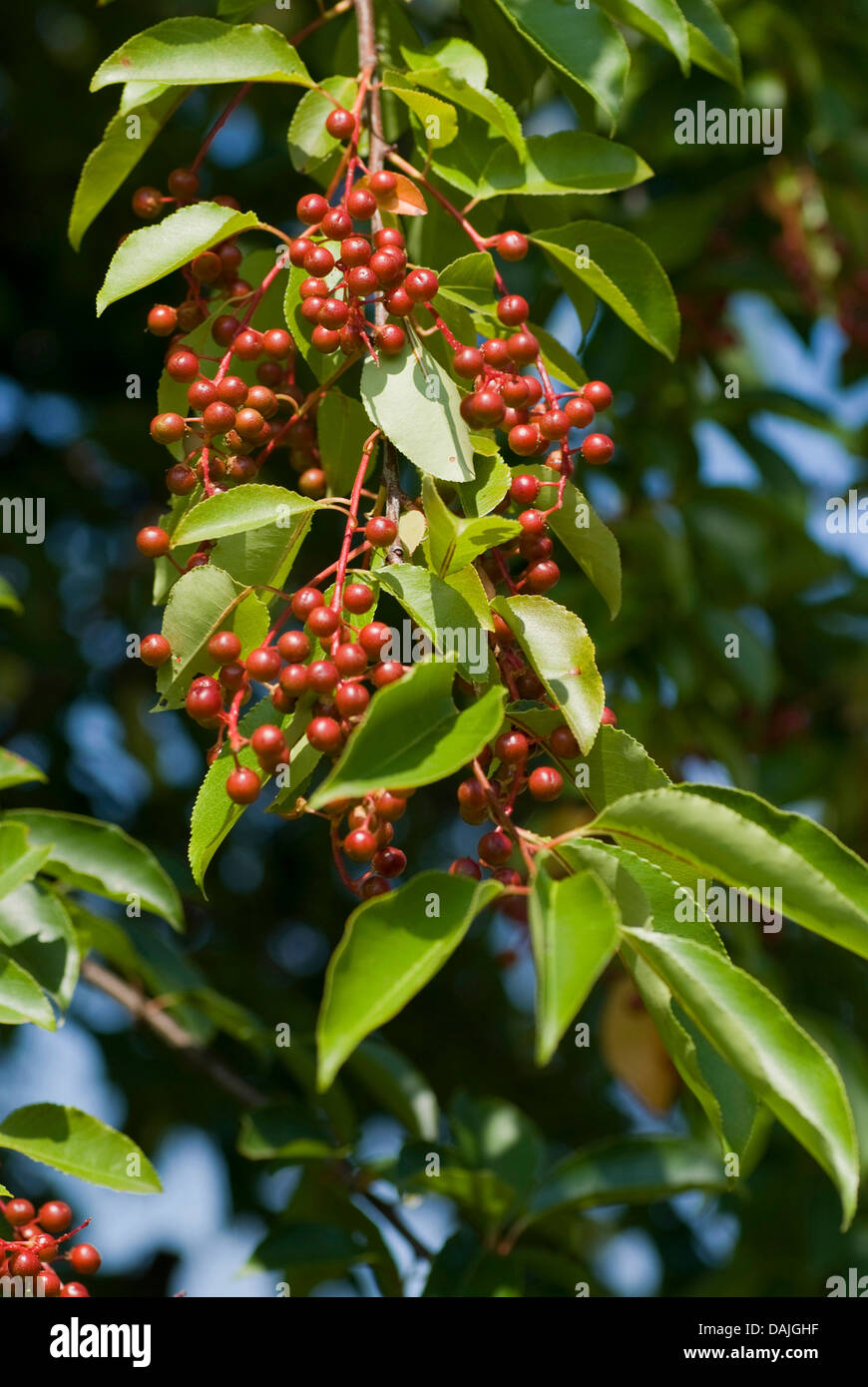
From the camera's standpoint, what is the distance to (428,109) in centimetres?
126

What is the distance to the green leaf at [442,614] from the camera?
3.31ft

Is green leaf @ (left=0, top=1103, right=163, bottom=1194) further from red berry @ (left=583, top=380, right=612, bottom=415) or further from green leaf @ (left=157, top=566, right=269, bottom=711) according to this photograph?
red berry @ (left=583, top=380, right=612, bottom=415)

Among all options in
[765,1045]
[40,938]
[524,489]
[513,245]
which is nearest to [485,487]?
[524,489]

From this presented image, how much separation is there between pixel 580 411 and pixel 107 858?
0.79m

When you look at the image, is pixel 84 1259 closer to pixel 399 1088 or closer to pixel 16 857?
pixel 16 857

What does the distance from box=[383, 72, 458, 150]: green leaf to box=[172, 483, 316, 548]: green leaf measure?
0.41 meters

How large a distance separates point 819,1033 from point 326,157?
1.83m

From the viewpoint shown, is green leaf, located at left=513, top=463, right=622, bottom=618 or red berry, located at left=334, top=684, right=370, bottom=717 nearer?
red berry, located at left=334, top=684, right=370, bottom=717

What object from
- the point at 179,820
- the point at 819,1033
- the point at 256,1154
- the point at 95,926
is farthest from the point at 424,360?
the point at 179,820

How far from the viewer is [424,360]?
Result: 114 cm

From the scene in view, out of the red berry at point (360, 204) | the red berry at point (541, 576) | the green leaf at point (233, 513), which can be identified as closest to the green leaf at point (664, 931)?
the red berry at point (541, 576)

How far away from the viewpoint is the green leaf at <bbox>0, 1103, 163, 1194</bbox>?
129cm

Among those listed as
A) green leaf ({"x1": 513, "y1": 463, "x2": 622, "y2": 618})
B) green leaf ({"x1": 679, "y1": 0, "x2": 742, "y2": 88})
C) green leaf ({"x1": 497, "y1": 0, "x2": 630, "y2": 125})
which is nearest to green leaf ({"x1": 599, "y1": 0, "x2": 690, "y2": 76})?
green leaf ({"x1": 497, "y1": 0, "x2": 630, "y2": 125})
